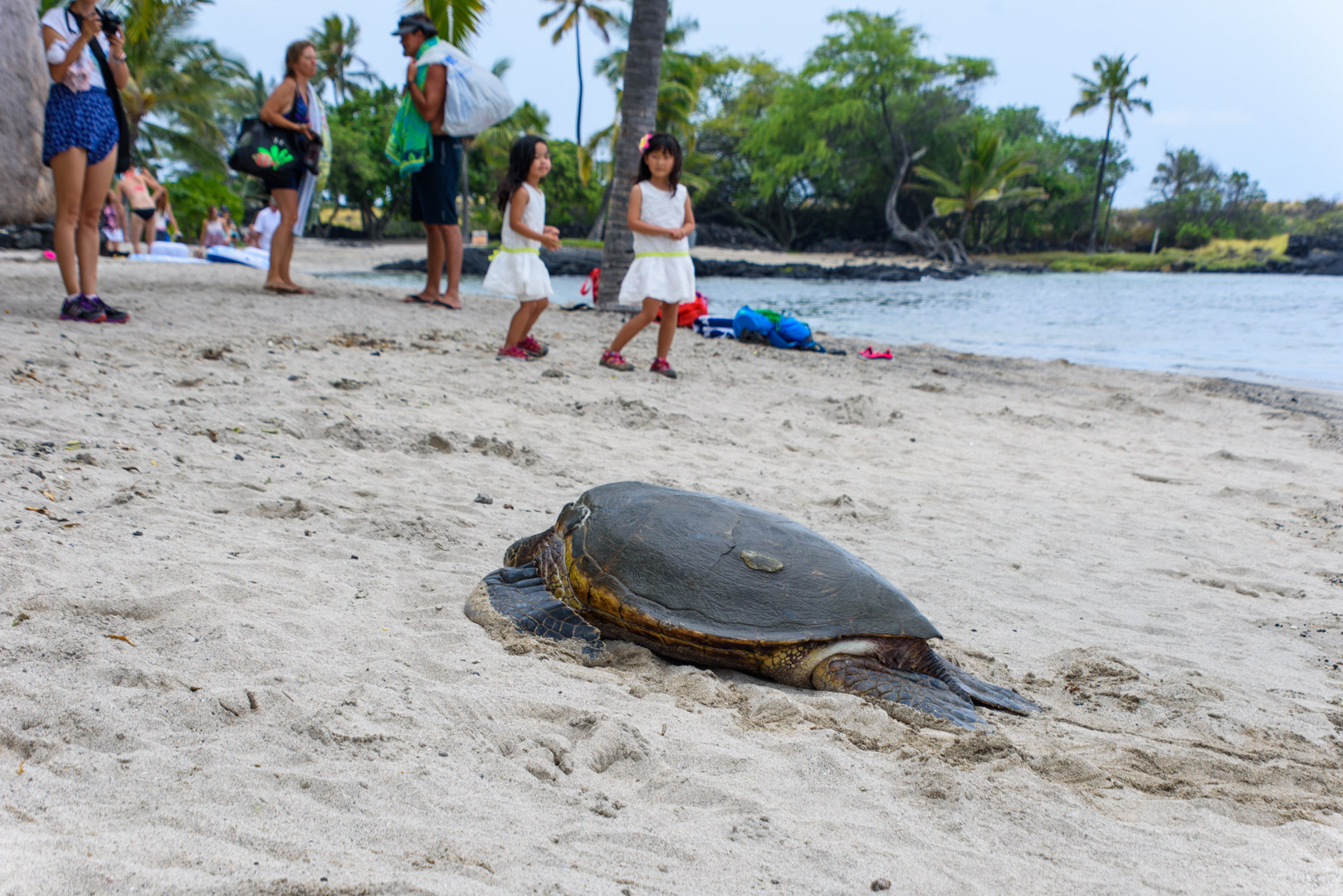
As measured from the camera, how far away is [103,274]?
8.59 metres

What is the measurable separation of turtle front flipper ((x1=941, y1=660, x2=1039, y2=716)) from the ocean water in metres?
8.69

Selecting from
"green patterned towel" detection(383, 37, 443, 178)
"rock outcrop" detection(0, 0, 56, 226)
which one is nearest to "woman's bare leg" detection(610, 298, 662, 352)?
"green patterned towel" detection(383, 37, 443, 178)

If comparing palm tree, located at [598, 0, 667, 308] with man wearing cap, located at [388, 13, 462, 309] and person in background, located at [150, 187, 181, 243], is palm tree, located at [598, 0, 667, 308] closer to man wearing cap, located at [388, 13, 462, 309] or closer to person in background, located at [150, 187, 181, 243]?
man wearing cap, located at [388, 13, 462, 309]

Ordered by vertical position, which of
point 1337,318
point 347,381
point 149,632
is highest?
point 1337,318

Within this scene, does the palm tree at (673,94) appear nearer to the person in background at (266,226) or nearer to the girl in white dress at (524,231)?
the person in background at (266,226)

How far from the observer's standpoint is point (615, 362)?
6.41 meters

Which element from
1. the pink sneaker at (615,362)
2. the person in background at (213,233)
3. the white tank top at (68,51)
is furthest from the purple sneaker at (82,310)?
the person in background at (213,233)

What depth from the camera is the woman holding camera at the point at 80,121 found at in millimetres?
4648

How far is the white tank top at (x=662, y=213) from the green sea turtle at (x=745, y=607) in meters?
3.80

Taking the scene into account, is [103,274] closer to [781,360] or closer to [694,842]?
[781,360]

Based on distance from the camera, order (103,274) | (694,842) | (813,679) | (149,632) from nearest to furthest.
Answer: (694,842)
(149,632)
(813,679)
(103,274)

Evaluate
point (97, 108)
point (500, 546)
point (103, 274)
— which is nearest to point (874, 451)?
point (500, 546)

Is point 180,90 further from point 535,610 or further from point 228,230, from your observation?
point 535,610

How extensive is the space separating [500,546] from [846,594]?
1.37 meters
